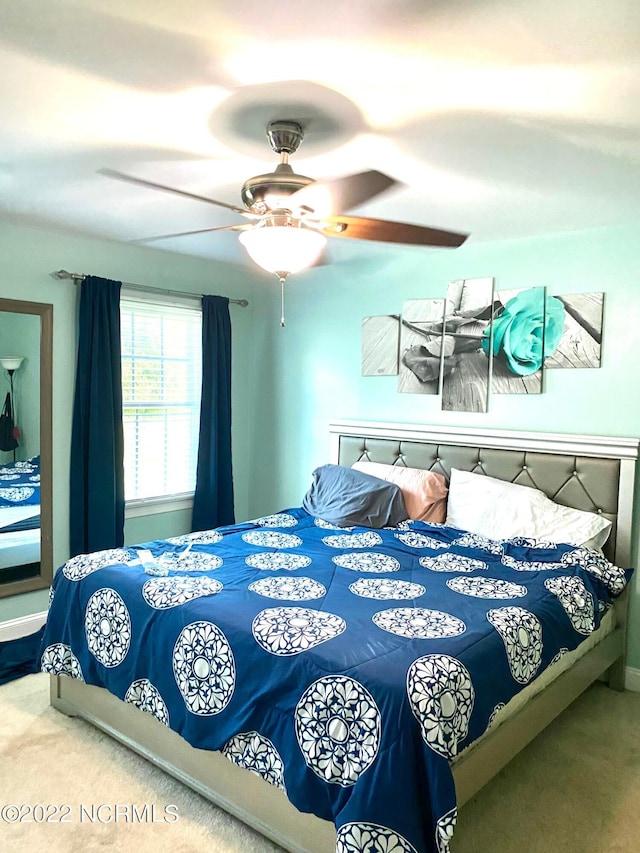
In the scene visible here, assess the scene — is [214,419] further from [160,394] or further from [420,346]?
[420,346]

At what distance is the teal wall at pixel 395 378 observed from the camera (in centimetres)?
332

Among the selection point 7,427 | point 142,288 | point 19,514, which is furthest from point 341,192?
point 19,514

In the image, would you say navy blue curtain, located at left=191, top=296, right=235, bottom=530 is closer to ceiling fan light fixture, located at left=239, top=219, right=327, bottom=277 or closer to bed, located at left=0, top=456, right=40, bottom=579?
bed, located at left=0, top=456, right=40, bottom=579

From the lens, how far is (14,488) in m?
3.70

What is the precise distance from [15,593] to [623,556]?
3.47 metres

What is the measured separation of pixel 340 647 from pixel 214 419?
2881mm

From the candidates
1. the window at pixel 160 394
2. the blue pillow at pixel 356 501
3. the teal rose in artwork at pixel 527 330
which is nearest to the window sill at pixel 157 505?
the window at pixel 160 394

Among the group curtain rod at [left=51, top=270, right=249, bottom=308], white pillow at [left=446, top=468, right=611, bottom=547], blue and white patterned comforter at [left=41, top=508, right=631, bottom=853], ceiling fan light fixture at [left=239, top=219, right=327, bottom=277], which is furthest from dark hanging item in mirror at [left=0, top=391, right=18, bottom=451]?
white pillow at [left=446, top=468, right=611, bottom=547]

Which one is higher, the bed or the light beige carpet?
the bed

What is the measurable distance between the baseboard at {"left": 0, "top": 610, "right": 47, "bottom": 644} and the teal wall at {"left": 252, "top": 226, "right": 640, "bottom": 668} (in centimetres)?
184

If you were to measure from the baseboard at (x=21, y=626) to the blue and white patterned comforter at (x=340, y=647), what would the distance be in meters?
1.06

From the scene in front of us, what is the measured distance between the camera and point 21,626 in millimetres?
3744

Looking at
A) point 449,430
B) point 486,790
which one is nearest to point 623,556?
point 449,430

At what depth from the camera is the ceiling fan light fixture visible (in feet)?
6.94
